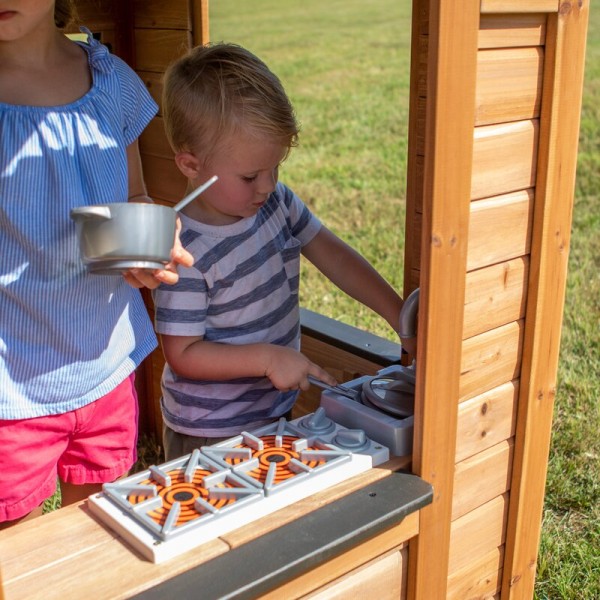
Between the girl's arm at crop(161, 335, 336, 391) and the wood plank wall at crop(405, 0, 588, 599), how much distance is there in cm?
34

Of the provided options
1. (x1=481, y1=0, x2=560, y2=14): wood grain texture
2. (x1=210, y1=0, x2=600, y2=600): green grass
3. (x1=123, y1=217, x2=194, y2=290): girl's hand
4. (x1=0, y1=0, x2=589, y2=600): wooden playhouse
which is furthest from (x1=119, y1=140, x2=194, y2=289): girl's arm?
(x1=210, y1=0, x2=600, y2=600): green grass

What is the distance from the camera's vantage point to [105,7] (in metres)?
2.92

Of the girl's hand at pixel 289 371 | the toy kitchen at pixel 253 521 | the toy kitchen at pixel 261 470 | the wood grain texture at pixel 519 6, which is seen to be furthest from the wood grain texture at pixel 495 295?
the wood grain texture at pixel 519 6

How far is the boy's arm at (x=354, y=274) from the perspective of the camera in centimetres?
232

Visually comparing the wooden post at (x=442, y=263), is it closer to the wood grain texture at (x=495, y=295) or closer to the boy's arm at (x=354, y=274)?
the wood grain texture at (x=495, y=295)

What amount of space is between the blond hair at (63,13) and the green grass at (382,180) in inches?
76.0

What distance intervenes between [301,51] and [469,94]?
450 inches

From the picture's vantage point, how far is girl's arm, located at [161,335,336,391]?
203 cm

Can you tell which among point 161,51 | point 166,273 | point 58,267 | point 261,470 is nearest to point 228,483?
point 261,470

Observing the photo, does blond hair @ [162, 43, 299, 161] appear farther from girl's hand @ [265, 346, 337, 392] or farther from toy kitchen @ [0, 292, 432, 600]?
toy kitchen @ [0, 292, 432, 600]

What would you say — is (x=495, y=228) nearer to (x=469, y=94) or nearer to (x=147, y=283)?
(x=469, y=94)

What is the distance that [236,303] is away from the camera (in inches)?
84.0

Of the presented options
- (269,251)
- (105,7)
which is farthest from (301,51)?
(269,251)

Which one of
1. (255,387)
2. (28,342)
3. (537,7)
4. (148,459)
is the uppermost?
(537,7)
